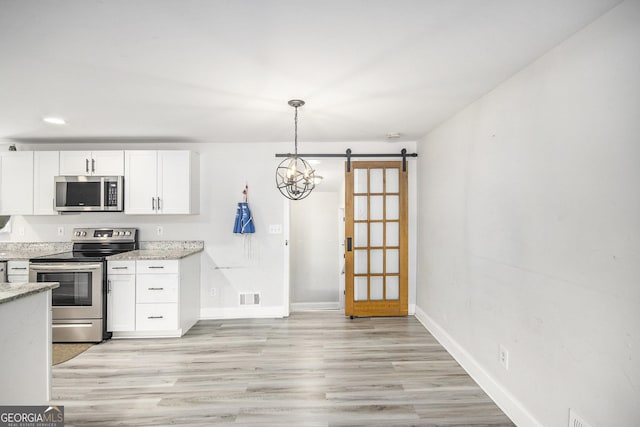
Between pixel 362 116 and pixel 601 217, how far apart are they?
6.94 ft

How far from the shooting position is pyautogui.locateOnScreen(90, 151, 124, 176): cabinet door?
3.85 metres

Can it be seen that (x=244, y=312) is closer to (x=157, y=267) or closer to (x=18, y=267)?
(x=157, y=267)

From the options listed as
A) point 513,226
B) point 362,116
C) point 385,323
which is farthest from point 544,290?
point 385,323

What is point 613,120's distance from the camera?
145 cm

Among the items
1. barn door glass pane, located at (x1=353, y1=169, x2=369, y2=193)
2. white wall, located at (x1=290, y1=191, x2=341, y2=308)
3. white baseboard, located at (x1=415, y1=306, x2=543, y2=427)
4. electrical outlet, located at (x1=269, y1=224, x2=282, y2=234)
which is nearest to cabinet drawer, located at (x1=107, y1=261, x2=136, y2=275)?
electrical outlet, located at (x1=269, y1=224, x2=282, y2=234)

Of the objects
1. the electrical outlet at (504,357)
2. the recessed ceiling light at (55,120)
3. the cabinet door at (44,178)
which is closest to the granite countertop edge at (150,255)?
the cabinet door at (44,178)

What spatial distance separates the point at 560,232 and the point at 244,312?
3.61 m

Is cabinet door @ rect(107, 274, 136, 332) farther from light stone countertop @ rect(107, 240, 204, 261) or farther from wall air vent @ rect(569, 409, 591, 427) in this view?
wall air vent @ rect(569, 409, 591, 427)

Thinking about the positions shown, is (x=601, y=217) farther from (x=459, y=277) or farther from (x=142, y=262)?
(x=142, y=262)

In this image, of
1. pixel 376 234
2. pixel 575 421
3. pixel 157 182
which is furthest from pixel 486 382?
pixel 157 182

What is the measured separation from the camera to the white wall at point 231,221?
421 centimetres

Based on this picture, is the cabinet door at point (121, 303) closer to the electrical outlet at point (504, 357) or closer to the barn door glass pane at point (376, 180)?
the barn door glass pane at point (376, 180)

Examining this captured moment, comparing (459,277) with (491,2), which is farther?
(459,277)

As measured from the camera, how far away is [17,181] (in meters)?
3.84
